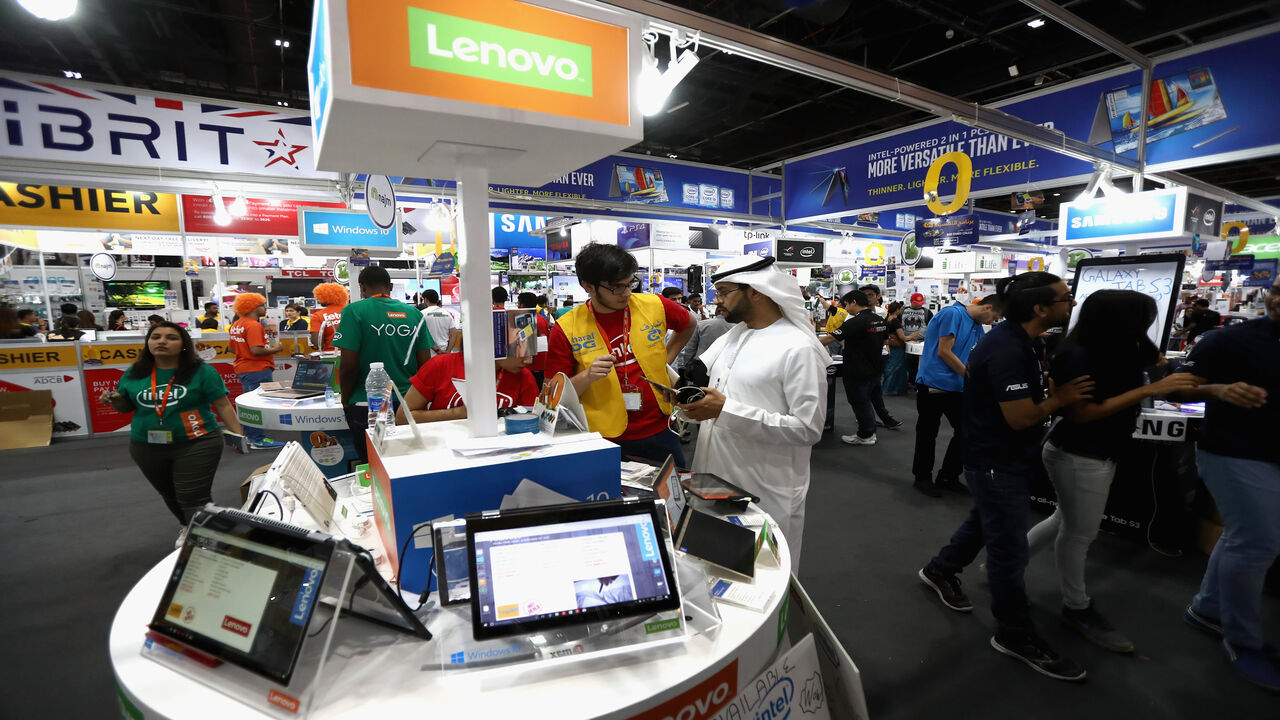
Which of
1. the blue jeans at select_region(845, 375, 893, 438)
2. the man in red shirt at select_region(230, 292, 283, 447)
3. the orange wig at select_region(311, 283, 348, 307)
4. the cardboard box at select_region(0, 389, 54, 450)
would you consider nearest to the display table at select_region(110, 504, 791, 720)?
the orange wig at select_region(311, 283, 348, 307)

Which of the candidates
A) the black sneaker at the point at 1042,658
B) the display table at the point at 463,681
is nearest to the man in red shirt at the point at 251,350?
the display table at the point at 463,681

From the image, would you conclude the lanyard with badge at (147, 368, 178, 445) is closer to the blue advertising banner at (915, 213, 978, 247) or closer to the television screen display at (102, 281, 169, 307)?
the blue advertising banner at (915, 213, 978, 247)

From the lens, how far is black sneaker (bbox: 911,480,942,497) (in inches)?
165

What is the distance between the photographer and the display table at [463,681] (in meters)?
0.90

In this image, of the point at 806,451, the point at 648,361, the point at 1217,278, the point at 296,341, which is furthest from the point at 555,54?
the point at 1217,278

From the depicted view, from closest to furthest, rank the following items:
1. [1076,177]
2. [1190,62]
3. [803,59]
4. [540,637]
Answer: [540,637]
[803,59]
[1190,62]
[1076,177]

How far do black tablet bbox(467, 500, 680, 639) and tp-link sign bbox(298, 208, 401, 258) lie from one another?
553 cm

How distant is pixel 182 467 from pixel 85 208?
6.16 m

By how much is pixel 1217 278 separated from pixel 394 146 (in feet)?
93.2

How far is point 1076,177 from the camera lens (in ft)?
18.0

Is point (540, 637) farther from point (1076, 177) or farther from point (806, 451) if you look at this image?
point (1076, 177)

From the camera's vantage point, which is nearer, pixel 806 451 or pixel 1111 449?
pixel 806 451

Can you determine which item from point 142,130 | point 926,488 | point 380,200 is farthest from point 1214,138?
point 142,130

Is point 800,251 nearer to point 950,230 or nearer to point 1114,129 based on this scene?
point 950,230
